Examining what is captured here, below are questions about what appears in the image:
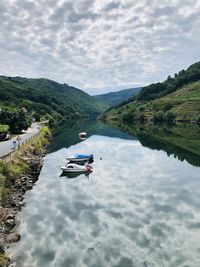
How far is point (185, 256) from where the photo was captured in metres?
36.6

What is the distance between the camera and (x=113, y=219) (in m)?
47.7

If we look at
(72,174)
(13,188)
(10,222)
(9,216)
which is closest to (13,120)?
(72,174)

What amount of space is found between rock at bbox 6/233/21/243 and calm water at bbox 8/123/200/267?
0.86 m

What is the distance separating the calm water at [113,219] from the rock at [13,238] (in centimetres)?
86

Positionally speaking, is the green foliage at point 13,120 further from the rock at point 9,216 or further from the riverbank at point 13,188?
the rock at point 9,216

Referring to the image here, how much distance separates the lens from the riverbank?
38656 millimetres

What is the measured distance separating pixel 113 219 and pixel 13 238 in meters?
14.6

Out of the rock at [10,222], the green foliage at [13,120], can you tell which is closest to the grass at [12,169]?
the rock at [10,222]

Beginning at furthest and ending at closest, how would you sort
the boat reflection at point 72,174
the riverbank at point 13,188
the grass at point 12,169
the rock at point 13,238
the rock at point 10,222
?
the boat reflection at point 72,174
the grass at point 12,169
the rock at point 10,222
the riverbank at point 13,188
the rock at point 13,238

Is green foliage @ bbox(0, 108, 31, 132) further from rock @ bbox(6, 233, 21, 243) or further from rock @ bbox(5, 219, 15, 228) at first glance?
rock @ bbox(6, 233, 21, 243)

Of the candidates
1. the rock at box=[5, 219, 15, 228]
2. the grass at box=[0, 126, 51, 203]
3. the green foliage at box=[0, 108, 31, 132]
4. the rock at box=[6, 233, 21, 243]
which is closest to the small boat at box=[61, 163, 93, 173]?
the grass at box=[0, 126, 51, 203]

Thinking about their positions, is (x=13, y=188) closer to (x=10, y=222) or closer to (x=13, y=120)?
(x=10, y=222)

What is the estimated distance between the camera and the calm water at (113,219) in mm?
36156

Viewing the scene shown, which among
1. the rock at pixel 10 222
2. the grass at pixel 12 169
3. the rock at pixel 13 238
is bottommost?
the rock at pixel 13 238
